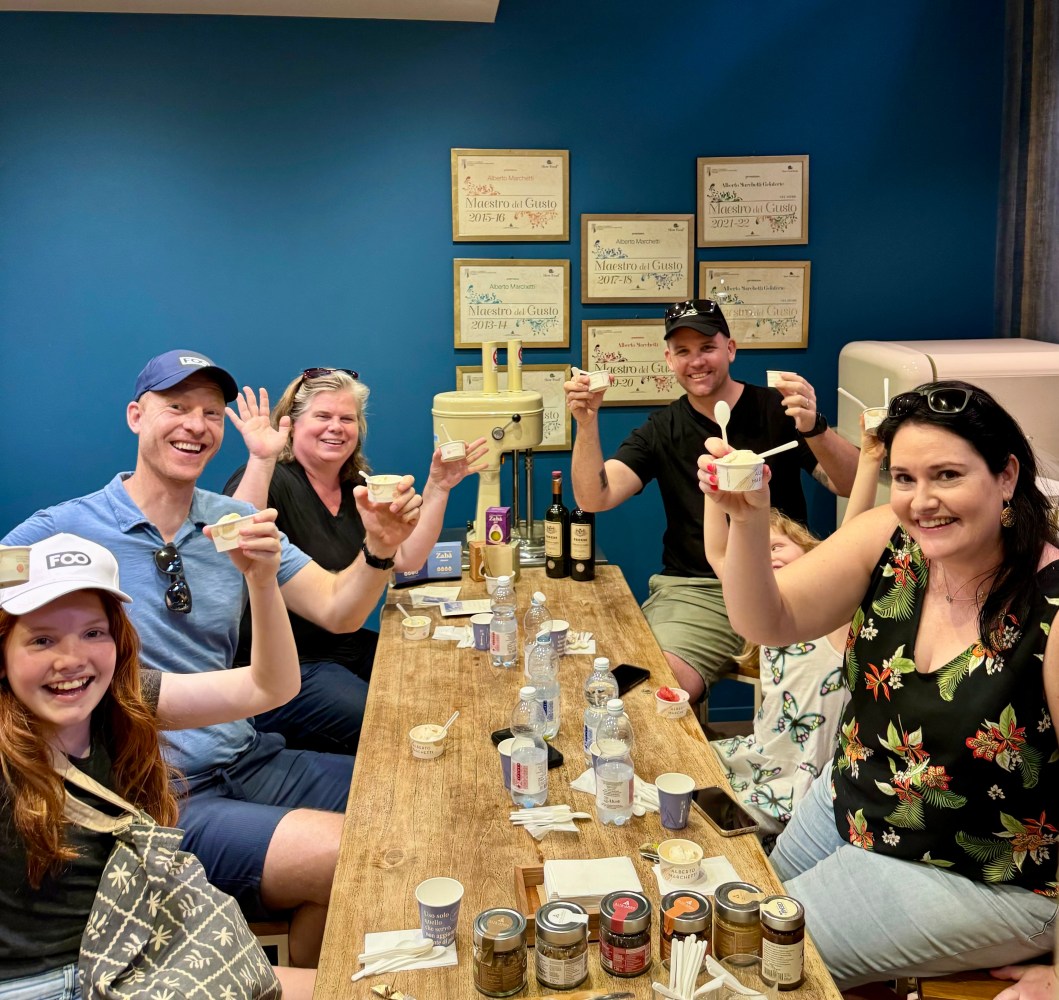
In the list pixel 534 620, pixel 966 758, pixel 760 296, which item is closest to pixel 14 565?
pixel 534 620

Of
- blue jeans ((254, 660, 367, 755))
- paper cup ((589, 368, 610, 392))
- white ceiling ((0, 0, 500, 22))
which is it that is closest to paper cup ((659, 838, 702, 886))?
blue jeans ((254, 660, 367, 755))

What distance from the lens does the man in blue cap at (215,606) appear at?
199 centimetres

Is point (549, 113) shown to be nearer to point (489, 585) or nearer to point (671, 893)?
point (489, 585)

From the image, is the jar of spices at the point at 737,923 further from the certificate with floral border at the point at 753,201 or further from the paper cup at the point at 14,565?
the certificate with floral border at the point at 753,201

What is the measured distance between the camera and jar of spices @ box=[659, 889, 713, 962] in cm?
132

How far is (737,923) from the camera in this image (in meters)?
1.33

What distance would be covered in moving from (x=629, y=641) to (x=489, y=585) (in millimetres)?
527

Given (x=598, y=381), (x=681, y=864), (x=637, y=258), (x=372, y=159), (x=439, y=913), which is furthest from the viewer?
(x=637, y=258)

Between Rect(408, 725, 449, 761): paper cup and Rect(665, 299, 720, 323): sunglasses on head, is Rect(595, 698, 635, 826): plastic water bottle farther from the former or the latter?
Rect(665, 299, 720, 323): sunglasses on head

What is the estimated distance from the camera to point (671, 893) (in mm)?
1422

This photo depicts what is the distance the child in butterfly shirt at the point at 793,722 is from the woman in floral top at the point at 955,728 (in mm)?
483

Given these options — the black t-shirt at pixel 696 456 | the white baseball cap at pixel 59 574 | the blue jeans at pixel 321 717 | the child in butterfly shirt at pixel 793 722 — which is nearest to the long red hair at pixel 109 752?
the white baseball cap at pixel 59 574

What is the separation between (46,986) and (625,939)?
831mm

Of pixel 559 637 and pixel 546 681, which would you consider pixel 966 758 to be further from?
pixel 559 637
